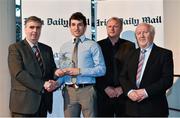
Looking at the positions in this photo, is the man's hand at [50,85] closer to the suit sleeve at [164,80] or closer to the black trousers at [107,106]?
the black trousers at [107,106]

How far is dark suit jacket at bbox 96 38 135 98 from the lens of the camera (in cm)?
332

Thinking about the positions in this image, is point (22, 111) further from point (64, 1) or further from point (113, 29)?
point (64, 1)

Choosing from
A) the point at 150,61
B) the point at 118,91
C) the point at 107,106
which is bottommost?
the point at 107,106

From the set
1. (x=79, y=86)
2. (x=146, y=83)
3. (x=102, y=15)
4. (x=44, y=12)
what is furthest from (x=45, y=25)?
(x=146, y=83)

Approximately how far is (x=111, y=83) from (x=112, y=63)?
0.22m

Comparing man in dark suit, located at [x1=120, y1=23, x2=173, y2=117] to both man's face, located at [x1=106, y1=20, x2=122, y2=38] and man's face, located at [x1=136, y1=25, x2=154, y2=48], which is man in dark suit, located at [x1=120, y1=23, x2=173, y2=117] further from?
man's face, located at [x1=106, y1=20, x2=122, y2=38]

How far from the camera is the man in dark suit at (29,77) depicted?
111 inches

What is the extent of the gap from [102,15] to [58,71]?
4.93 ft

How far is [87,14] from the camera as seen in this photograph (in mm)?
4148

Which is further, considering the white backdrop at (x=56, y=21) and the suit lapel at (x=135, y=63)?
the white backdrop at (x=56, y=21)

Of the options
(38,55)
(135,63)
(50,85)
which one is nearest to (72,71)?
(50,85)

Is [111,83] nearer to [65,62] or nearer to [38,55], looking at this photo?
[65,62]

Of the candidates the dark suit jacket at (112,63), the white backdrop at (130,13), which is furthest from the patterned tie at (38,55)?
the white backdrop at (130,13)

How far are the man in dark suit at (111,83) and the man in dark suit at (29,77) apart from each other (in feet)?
2.03
